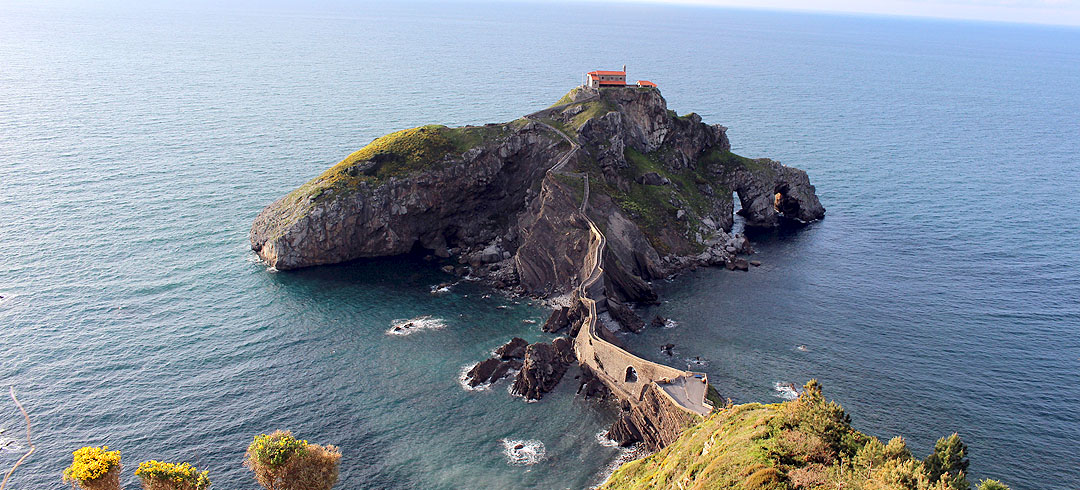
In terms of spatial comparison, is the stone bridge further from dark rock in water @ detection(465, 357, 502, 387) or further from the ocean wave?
the ocean wave

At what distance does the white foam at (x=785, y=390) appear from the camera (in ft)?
273

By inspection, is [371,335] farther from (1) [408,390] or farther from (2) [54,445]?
(2) [54,445]

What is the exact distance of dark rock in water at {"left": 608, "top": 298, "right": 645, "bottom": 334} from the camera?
100 meters

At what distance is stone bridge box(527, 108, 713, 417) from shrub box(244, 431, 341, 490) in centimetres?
3658

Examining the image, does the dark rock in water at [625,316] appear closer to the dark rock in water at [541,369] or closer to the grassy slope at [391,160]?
the dark rock in water at [541,369]

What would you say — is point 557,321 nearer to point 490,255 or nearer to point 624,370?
point 624,370

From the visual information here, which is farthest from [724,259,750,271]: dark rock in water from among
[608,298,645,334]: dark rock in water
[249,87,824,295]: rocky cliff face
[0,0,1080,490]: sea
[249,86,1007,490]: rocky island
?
[608,298,645,334]: dark rock in water

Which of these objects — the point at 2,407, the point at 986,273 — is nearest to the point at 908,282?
the point at 986,273

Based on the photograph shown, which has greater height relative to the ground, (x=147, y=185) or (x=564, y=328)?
(x=147, y=185)

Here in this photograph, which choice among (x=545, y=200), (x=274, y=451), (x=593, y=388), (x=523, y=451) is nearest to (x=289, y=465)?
(x=274, y=451)

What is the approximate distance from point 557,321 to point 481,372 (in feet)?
55.8

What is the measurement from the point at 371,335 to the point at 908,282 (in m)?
88.5

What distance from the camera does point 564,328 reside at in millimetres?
101438

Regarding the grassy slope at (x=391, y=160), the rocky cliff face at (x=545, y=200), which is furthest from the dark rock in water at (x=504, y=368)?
the grassy slope at (x=391, y=160)
